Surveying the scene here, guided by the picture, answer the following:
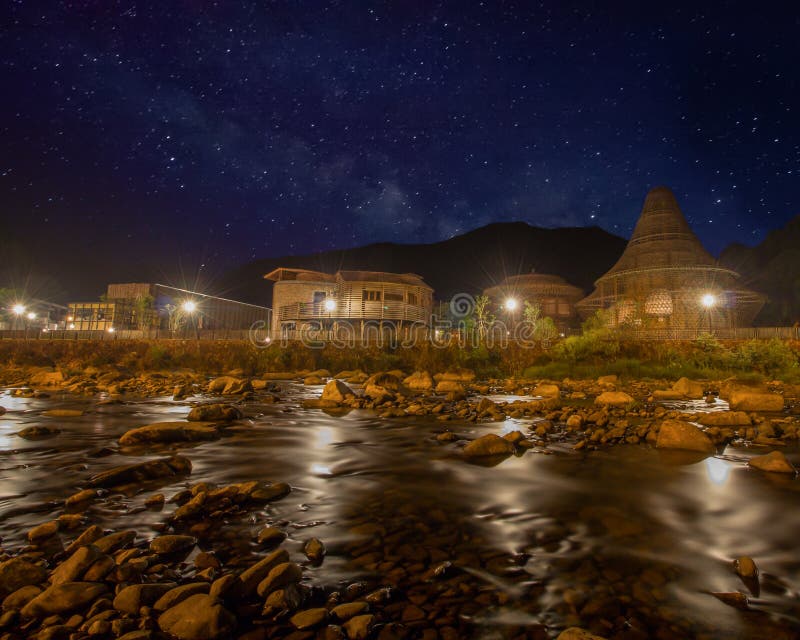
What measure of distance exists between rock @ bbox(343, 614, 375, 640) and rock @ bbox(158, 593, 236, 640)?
680 mm

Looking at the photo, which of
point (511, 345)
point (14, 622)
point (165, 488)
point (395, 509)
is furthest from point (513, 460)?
point (511, 345)

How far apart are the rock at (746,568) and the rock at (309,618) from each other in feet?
10.6

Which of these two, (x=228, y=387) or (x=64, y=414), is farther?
(x=228, y=387)

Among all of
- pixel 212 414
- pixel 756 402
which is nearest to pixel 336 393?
pixel 212 414

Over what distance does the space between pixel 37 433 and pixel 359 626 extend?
9.18m

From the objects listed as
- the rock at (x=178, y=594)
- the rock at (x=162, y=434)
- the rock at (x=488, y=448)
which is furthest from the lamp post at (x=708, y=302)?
the rock at (x=178, y=594)

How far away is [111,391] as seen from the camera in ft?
51.3

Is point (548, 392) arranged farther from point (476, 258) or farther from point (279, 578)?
A: point (476, 258)

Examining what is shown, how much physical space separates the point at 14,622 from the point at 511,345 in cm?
2318

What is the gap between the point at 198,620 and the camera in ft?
8.08

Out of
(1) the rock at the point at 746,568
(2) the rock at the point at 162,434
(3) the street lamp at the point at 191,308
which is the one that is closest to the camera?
(1) the rock at the point at 746,568

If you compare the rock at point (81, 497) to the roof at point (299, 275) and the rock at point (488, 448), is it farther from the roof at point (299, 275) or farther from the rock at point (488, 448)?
the roof at point (299, 275)

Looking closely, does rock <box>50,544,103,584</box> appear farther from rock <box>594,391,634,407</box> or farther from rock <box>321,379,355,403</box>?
rock <box>594,391,634,407</box>

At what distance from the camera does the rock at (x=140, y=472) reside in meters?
5.25
